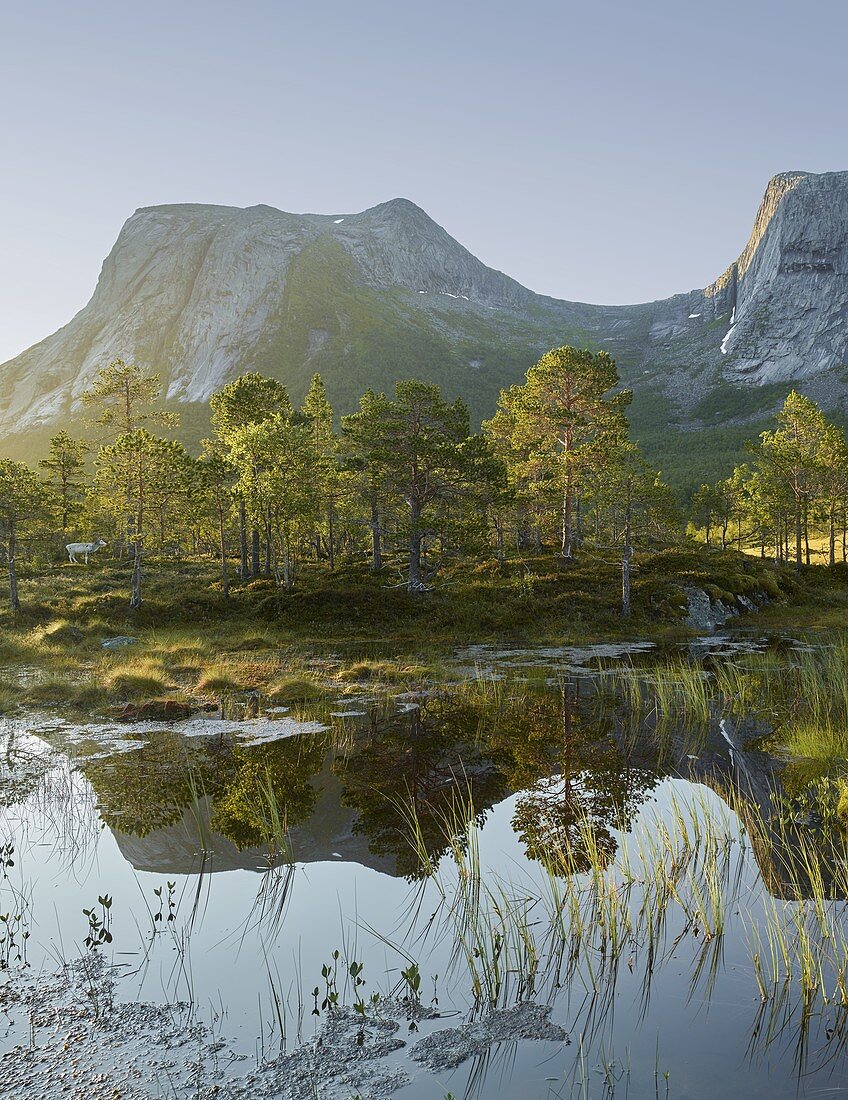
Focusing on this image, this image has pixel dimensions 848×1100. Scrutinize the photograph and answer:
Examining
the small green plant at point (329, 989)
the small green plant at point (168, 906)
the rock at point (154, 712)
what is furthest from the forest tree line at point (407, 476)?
the small green plant at point (329, 989)

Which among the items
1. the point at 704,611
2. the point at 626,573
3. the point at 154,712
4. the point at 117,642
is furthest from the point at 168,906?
the point at 704,611

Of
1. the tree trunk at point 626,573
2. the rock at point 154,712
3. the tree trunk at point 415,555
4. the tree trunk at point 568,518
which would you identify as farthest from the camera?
the tree trunk at point 568,518

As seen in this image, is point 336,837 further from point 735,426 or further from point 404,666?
point 735,426

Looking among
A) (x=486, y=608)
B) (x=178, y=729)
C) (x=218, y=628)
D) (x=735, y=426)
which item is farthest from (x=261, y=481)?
(x=735, y=426)

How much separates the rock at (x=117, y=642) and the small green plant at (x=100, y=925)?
78.0 ft

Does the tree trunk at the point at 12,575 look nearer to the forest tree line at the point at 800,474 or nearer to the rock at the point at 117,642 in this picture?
the rock at the point at 117,642

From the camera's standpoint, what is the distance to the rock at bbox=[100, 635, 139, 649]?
30.1 meters

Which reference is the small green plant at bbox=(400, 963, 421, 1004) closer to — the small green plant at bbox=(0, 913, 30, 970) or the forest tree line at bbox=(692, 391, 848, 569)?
the small green plant at bbox=(0, 913, 30, 970)

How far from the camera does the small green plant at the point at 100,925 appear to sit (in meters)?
7.37

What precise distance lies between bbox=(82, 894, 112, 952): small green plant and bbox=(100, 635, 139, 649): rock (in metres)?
23.8

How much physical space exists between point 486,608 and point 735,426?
609ft

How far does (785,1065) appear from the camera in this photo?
5.23 meters

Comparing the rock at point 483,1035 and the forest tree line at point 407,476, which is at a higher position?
the forest tree line at point 407,476

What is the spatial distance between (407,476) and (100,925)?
34464mm
